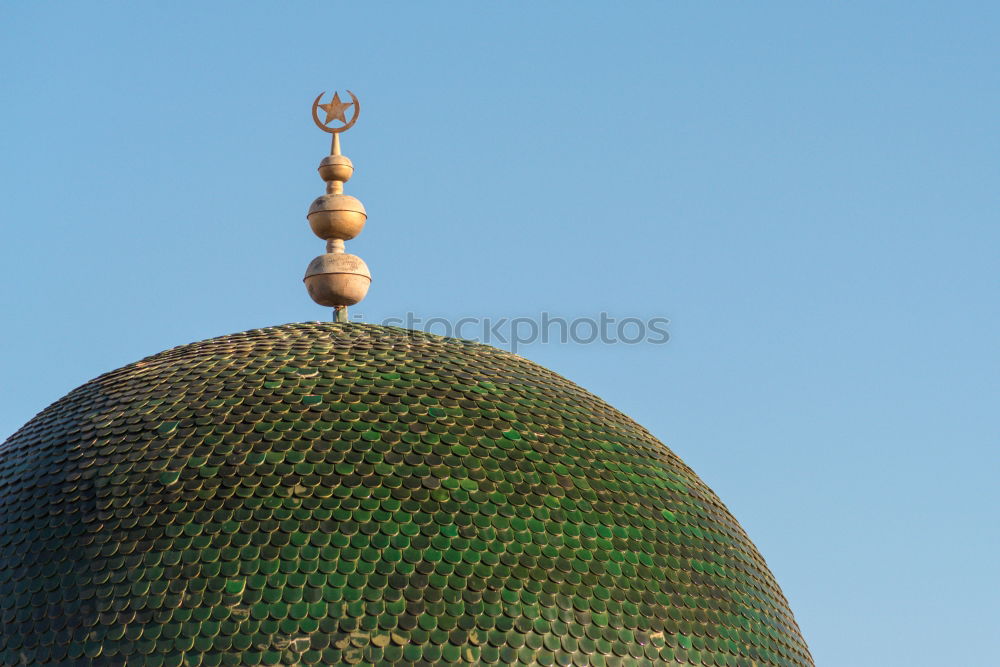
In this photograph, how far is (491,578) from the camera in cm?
1154

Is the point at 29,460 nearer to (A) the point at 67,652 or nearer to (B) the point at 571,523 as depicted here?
(A) the point at 67,652

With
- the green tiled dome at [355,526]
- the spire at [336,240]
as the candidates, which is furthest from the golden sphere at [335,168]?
the green tiled dome at [355,526]

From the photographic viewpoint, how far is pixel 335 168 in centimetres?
1582

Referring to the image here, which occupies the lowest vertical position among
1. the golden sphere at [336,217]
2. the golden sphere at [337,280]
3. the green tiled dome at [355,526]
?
the green tiled dome at [355,526]

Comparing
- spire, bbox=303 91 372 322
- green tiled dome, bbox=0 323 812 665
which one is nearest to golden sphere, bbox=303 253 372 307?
spire, bbox=303 91 372 322

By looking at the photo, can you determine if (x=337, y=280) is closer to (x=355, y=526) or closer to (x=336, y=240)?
(x=336, y=240)

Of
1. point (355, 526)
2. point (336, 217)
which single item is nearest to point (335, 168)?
point (336, 217)

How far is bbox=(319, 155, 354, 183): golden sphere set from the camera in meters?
15.8

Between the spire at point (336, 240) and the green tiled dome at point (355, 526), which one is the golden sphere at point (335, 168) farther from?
the green tiled dome at point (355, 526)

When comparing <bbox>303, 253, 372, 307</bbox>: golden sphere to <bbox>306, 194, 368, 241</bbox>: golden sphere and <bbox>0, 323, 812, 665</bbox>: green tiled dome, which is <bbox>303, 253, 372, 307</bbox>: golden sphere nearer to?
<bbox>306, 194, 368, 241</bbox>: golden sphere

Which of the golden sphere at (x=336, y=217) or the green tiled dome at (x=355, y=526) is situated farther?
the golden sphere at (x=336, y=217)

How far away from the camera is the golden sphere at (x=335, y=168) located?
51.9ft

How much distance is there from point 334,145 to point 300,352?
3.07 metres

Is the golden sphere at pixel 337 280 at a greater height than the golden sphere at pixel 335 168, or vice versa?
the golden sphere at pixel 335 168
